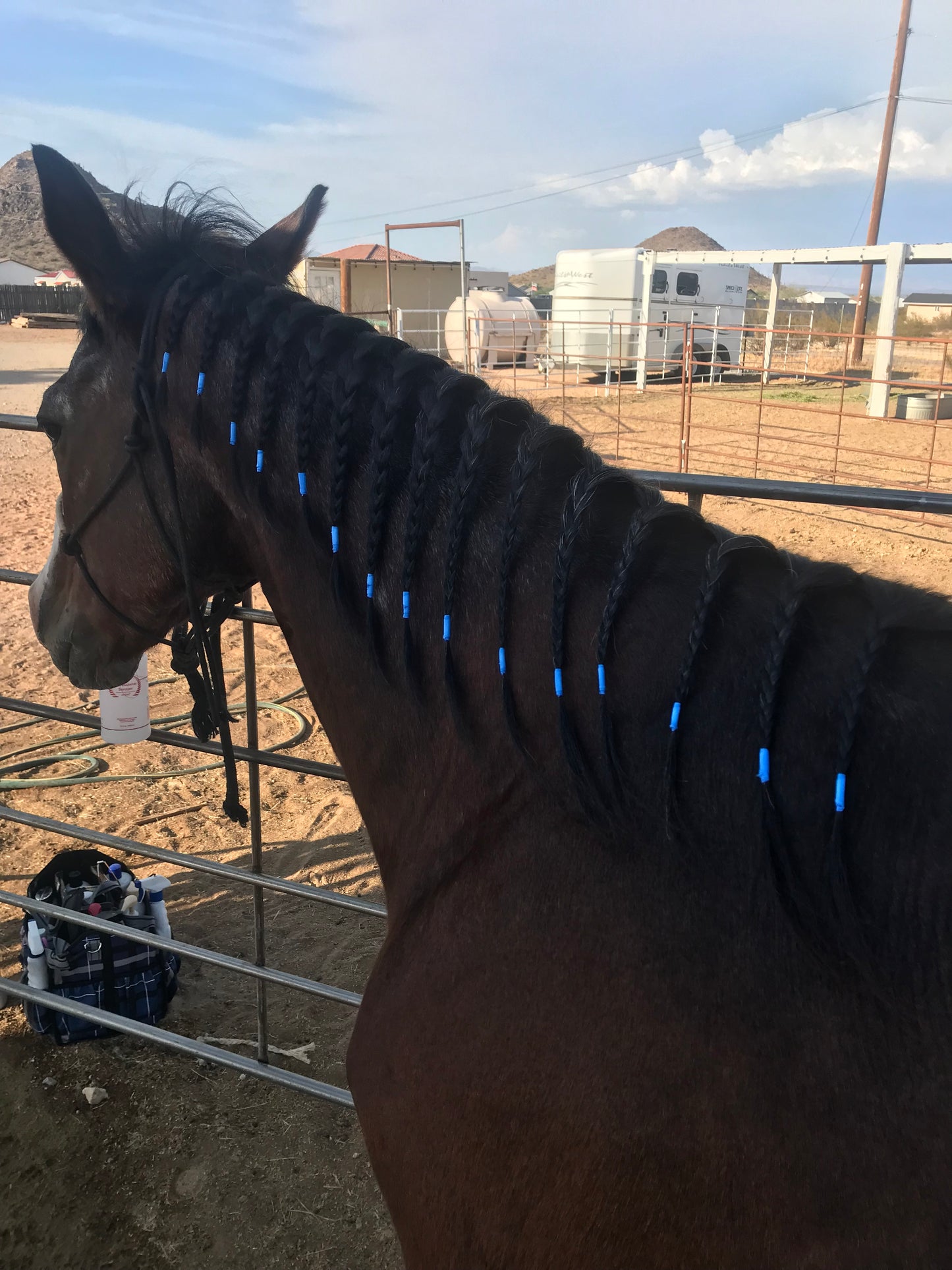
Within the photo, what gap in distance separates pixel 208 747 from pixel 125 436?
3.60 feet

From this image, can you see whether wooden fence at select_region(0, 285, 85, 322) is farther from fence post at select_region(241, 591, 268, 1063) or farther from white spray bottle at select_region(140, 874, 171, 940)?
fence post at select_region(241, 591, 268, 1063)

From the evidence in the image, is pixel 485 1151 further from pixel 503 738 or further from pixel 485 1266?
pixel 503 738

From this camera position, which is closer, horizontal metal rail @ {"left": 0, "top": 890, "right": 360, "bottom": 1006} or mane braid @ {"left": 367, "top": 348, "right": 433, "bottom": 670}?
mane braid @ {"left": 367, "top": 348, "right": 433, "bottom": 670}

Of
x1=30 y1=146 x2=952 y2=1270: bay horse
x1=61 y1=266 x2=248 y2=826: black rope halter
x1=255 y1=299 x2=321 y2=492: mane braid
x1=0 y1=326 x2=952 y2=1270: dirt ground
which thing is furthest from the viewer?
x1=0 y1=326 x2=952 y2=1270: dirt ground

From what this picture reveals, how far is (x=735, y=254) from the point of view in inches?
936

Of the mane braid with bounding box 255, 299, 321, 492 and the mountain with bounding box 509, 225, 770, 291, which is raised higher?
the mountain with bounding box 509, 225, 770, 291

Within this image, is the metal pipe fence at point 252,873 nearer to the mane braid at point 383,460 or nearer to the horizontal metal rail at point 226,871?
the horizontal metal rail at point 226,871

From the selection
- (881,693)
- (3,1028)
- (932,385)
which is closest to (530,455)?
(881,693)

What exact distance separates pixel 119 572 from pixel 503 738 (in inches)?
35.9

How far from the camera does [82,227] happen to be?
145 cm

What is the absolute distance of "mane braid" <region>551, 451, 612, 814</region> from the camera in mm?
1040

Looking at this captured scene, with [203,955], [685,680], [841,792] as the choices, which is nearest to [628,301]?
[203,955]

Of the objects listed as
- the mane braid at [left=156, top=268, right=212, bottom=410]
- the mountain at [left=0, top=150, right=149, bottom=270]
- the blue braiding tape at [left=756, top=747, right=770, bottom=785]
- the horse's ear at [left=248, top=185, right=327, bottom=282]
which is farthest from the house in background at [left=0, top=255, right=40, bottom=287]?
the blue braiding tape at [left=756, top=747, right=770, bottom=785]

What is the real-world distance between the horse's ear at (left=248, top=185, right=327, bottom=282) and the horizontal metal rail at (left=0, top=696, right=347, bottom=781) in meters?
1.05
